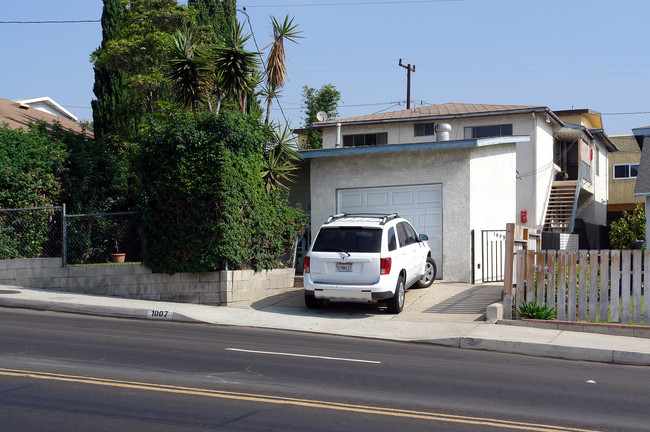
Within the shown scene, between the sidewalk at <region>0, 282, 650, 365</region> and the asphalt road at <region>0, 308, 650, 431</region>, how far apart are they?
0.52 m

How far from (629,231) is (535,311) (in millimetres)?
15469

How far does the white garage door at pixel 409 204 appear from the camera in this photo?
17844mm

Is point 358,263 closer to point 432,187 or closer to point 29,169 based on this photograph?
point 432,187

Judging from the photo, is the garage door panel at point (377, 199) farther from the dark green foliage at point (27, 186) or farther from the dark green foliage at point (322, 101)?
the dark green foliage at point (322, 101)

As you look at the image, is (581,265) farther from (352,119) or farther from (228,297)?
(352,119)

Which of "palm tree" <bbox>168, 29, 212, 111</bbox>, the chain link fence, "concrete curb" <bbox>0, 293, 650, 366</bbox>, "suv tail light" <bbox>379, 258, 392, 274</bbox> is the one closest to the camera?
"concrete curb" <bbox>0, 293, 650, 366</bbox>

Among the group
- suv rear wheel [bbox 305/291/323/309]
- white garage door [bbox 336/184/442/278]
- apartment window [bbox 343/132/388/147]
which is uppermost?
apartment window [bbox 343/132/388/147]

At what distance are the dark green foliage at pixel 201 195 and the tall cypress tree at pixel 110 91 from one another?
37.0ft

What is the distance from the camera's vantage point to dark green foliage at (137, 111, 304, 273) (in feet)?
49.0

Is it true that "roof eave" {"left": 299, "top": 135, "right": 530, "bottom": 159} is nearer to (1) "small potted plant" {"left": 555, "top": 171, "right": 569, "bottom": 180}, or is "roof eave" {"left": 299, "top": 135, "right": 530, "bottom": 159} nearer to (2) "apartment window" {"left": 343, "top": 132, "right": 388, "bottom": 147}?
(2) "apartment window" {"left": 343, "top": 132, "right": 388, "bottom": 147}

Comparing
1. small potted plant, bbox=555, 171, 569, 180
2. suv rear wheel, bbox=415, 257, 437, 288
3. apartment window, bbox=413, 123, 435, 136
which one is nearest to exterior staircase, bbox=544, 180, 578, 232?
small potted plant, bbox=555, 171, 569, 180

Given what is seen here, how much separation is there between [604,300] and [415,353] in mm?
4068

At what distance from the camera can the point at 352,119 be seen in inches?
1204

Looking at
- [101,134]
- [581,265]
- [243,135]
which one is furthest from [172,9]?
[581,265]
